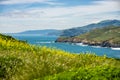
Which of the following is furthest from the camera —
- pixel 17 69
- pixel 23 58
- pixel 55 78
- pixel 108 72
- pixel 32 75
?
pixel 23 58

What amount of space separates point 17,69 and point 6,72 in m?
0.57

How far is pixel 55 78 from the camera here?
40.8 ft

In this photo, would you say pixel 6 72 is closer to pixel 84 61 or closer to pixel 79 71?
pixel 84 61

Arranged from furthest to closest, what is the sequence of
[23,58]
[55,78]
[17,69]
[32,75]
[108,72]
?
[23,58]
[17,69]
[32,75]
[55,78]
[108,72]

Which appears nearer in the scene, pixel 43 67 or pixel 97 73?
pixel 97 73

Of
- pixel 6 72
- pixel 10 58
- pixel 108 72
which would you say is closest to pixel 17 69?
pixel 6 72

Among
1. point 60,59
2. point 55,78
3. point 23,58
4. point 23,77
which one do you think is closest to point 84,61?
point 60,59

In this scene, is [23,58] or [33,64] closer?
[33,64]

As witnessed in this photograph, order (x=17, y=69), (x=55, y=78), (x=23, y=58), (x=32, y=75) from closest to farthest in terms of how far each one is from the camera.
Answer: (x=55, y=78) < (x=32, y=75) < (x=17, y=69) < (x=23, y=58)

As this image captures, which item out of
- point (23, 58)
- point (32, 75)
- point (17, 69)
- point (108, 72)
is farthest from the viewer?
point (23, 58)

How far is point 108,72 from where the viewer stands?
11578 mm

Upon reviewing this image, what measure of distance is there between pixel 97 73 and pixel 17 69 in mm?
5516

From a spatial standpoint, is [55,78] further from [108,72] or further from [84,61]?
[84,61]

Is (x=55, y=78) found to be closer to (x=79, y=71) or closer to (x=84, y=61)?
(x=79, y=71)
